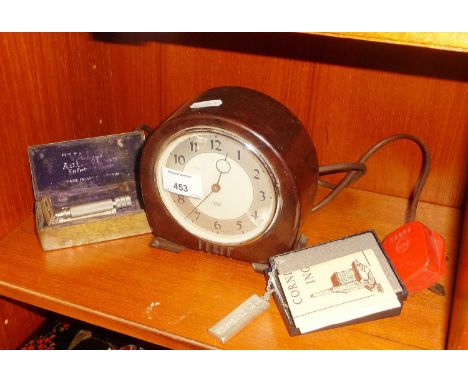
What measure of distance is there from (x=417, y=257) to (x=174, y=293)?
0.32 meters

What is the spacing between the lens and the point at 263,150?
0.68m

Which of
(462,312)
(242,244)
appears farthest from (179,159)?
(462,312)

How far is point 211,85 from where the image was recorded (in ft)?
3.20

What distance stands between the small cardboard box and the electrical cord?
29 cm

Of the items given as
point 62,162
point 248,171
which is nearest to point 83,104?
point 62,162

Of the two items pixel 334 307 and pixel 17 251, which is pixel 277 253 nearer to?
pixel 334 307

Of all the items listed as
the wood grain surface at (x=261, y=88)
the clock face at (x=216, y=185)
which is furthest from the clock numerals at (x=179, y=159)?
the wood grain surface at (x=261, y=88)

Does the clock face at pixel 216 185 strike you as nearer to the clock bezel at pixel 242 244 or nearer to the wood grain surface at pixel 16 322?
the clock bezel at pixel 242 244

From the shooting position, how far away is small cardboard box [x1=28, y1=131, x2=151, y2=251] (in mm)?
822

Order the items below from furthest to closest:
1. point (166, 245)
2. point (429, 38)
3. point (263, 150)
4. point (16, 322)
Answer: point (16, 322), point (166, 245), point (263, 150), point (429, 38)

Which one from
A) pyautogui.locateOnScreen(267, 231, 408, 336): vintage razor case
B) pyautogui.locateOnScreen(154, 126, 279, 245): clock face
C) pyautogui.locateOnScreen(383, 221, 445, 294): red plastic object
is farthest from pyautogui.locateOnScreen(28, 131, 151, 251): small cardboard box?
pyautogui.locateOnScreen(383, 221, 445, 294): red plastic object

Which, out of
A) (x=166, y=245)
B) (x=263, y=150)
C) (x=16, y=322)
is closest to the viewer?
(x=263, y=150)

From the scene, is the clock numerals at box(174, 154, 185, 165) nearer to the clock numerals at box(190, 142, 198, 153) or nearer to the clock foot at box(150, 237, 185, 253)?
the clock numerals at box(190, 142, 198, 153)

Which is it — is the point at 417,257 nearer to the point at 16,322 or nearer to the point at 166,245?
the point at 166,245
